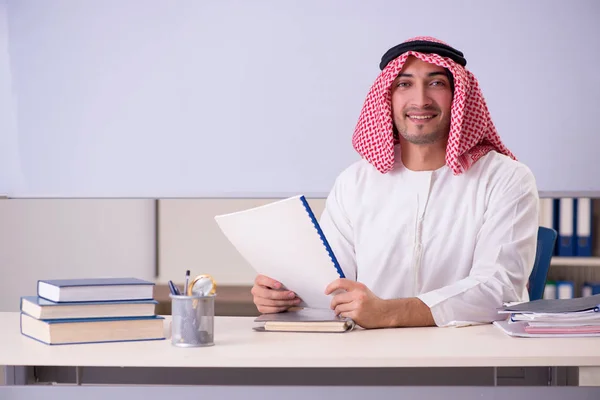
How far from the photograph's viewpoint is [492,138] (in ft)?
9.39

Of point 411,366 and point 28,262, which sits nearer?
point 411,366

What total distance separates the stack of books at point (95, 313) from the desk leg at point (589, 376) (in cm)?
91

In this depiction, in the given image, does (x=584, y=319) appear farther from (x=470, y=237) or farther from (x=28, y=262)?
(x=28, y=262)

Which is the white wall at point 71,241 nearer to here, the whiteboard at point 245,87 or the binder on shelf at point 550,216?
the whiteboard at point 245,87

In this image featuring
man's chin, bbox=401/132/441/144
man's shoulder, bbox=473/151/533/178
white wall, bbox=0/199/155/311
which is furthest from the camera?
white wall, bbox=0/199/155/311

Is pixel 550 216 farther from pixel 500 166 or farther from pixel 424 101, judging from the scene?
pixel 424 101

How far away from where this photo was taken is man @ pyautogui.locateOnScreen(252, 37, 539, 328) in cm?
269

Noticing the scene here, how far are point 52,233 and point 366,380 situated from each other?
3.33 metres

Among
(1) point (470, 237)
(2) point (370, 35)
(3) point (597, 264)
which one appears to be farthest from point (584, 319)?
(2) point (370, 35)

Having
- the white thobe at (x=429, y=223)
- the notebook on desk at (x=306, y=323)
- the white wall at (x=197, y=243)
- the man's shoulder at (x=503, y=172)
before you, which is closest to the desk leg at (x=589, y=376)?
the notebook on desk at (x=306, y=323)

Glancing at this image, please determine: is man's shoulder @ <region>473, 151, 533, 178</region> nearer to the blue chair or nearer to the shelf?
the blue chair

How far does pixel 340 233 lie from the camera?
2.91 m

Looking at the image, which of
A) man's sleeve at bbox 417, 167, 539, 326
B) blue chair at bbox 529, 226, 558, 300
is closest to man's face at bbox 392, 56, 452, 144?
man's sleeve at bbox 417, 167, 539, 326

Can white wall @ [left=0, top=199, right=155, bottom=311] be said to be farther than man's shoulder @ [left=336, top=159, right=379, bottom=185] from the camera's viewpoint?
Yes
